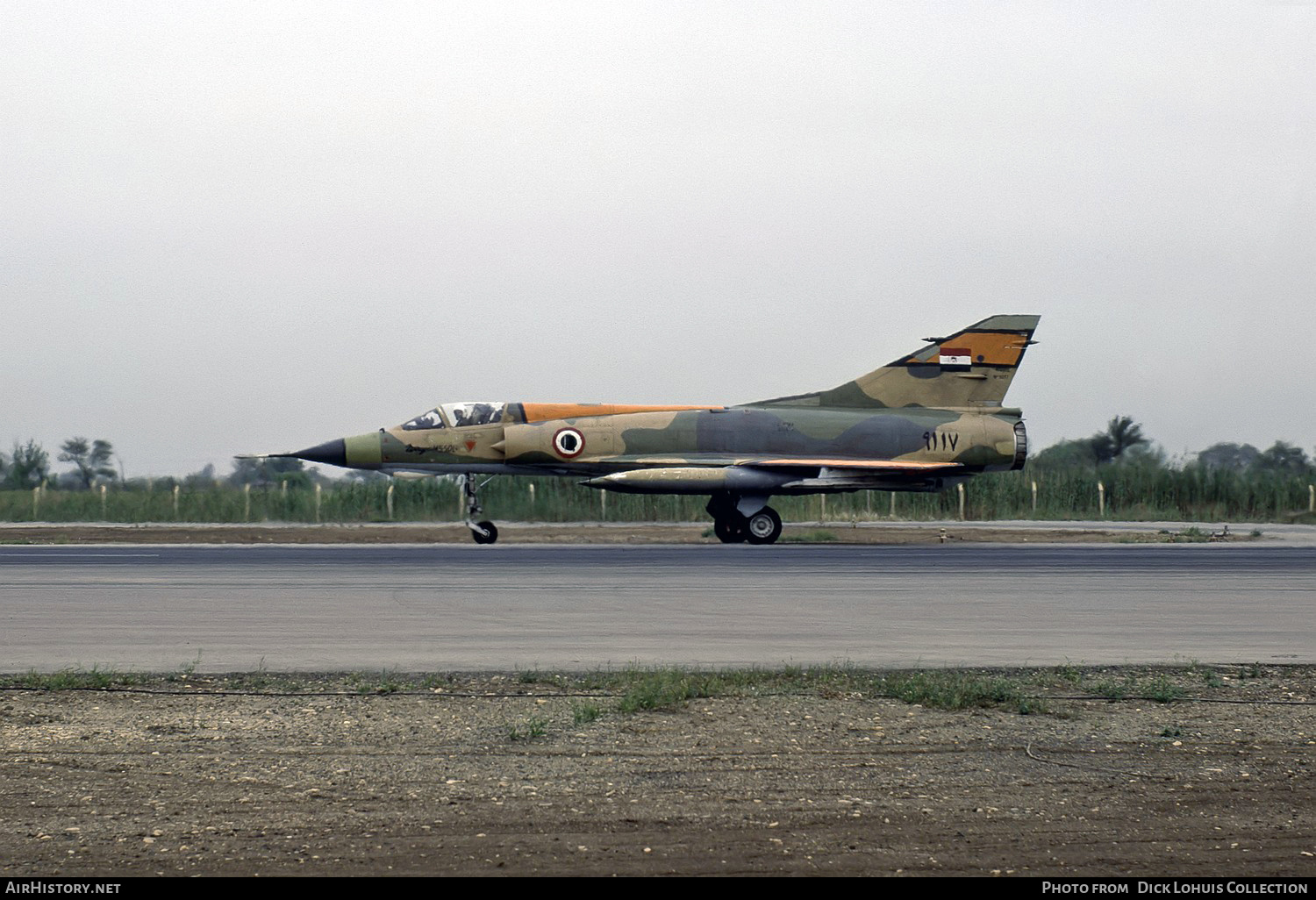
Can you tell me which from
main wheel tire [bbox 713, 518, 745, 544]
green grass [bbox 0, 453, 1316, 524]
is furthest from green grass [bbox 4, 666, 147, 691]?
green grass [bbox 0, 453, 1316, 524]

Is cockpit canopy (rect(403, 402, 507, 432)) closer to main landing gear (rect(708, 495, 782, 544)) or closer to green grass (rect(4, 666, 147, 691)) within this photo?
main landing gear (rect(708, 495, 782, 544))

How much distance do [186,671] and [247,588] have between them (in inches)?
261

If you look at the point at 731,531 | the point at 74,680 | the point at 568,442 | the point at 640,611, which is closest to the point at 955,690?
the point at 640,611

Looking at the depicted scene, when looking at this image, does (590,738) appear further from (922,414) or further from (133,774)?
(922,414)

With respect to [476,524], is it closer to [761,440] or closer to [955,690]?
[761,440]

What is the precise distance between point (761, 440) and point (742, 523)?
215 cm

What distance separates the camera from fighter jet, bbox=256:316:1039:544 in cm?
2739

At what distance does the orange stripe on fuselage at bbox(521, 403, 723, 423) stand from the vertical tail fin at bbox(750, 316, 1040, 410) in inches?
127

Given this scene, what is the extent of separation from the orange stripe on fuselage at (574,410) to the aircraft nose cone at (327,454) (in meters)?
4.19

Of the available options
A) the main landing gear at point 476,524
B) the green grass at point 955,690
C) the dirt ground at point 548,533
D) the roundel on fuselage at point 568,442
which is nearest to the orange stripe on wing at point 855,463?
the dirt ground at point 548,533

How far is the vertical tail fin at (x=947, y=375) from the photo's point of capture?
2945 cm

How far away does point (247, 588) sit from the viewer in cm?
1549

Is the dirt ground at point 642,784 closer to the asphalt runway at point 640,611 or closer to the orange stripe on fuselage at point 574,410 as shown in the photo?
the asphalt runway at point 640,611
